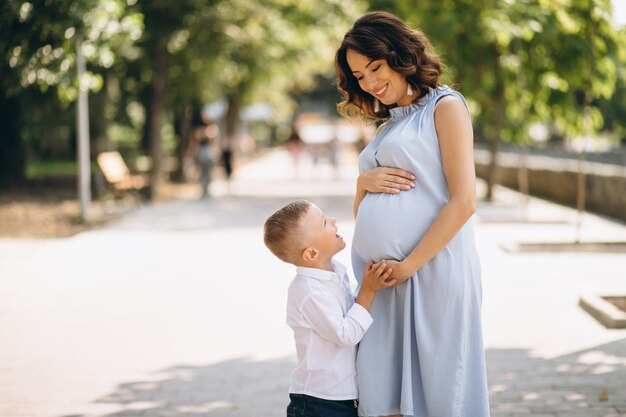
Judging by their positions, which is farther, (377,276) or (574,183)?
(574,183)

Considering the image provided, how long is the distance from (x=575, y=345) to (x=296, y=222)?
428cm

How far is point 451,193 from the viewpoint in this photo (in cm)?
283

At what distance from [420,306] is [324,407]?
476 mm

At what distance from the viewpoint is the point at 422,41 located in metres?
2.96

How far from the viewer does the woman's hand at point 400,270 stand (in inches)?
111

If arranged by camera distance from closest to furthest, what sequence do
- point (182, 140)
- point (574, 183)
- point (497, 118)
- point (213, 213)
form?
point (213, 213), point (497, 118), point (574, 183), point (182, 140)

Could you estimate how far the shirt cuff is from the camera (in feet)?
9.52

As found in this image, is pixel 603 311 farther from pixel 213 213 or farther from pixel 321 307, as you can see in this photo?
pixel 213 213

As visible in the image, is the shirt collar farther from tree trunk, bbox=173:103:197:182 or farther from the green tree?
tree trunk, bbox=173:103:197:182

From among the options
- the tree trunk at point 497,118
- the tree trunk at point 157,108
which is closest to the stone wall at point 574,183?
the tree trunk at point 497,118

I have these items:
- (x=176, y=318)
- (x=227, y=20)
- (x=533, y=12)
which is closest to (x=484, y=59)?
(x=533, y=12)

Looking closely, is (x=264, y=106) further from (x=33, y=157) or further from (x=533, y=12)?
(x=533, y=12)

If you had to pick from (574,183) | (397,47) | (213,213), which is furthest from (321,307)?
(574,183)

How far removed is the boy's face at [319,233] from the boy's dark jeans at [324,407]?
0.49m
